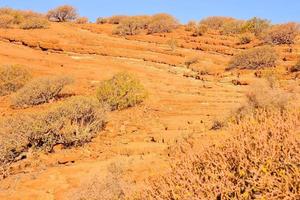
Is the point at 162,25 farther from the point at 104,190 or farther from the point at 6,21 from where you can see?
the point at 104,190

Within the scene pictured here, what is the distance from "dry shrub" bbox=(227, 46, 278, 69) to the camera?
819 inches

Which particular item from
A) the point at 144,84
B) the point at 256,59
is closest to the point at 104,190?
the point at 144,84

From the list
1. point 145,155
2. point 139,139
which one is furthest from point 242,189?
point 139,139

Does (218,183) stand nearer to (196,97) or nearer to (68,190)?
(68,190)

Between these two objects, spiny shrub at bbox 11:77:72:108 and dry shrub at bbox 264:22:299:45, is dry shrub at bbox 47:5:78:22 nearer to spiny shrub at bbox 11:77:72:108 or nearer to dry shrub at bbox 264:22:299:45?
dry shrub at bbox 264:22:299:45

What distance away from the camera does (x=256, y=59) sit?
2083cm

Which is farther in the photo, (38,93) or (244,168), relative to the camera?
(38,93)

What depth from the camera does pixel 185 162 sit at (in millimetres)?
5172

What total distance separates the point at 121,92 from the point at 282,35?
1607cm

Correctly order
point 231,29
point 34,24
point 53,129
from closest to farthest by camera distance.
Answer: point 53,129, point 34,24, point 231,29

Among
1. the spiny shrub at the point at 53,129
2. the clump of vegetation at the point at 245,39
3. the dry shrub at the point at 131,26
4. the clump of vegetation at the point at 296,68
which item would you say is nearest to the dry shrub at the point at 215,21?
the dry shrub at the point at 131,26

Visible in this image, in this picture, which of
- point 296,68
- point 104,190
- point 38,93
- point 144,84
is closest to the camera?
point 104,190

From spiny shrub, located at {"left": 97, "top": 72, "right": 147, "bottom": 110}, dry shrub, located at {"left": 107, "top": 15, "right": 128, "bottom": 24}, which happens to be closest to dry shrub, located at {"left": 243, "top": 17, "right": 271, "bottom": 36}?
dry shrub, located at {"left": 107, "top": 15, "right": 128, "bottom": 24}

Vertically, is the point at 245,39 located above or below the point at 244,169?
above
